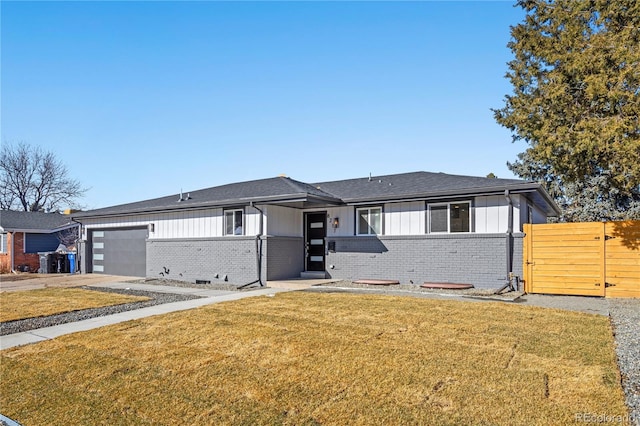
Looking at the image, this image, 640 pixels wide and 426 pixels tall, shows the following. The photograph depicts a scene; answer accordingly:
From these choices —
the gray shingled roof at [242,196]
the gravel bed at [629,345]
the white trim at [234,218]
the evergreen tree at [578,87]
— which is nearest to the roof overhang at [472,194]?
the evergreen tree at [578,87]

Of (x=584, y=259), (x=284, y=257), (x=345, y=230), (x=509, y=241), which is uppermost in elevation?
(x=345, y=230)

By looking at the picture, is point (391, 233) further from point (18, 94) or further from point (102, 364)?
point (18, 94)

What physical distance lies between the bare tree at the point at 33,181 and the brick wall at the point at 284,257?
3553 cm

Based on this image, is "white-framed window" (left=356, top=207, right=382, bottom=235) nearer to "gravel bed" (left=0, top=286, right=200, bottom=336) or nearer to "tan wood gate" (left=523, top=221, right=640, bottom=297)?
"tan wood gate" (left=523, top=221, right=640, bottom=297)

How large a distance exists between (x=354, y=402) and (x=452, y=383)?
115 centimetres

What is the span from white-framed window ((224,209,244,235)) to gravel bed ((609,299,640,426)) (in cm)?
1103

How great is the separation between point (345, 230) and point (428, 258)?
3.13 m

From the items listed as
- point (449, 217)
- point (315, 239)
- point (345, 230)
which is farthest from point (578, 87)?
point (315, 239)

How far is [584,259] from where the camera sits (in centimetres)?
1058

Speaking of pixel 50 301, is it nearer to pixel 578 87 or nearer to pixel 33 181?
pixel 578 87

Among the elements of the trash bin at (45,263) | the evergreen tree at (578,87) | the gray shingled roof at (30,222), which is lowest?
the trash bin at (45,263)

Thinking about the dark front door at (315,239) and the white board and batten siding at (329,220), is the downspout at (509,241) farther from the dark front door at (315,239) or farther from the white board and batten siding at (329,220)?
the dark front door at (315,239)

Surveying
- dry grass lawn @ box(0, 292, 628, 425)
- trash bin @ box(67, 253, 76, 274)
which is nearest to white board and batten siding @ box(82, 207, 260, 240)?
trash bin @ box(67, 253, 76, 274)

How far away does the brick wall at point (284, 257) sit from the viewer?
14023 millimetres
